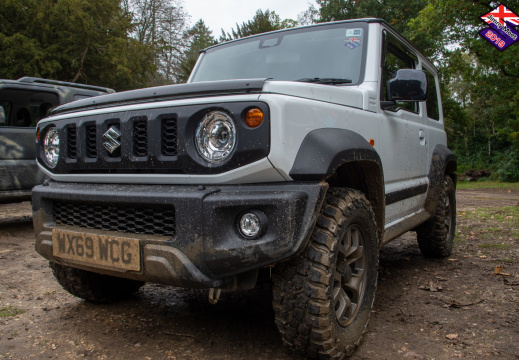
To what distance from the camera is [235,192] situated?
189 cm

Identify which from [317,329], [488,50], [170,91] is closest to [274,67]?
[170,91]

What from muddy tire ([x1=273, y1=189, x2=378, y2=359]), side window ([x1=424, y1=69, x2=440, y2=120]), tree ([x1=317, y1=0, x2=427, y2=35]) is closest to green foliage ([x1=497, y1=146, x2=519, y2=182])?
tree ([x1=317, y1=0, x2=427, y2=35])

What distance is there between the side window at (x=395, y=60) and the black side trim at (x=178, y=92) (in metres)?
1.36

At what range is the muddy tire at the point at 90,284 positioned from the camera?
2846mm

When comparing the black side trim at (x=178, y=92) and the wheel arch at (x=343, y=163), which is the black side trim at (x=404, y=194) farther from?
the black side trim at (x=178, y=92)

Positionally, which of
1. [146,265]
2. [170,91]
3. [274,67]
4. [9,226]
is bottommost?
[9,226]

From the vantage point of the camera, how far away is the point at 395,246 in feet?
17.4

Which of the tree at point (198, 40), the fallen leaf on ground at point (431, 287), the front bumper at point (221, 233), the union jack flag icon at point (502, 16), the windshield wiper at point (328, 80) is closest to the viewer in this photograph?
the front bumper at point (221, 233)

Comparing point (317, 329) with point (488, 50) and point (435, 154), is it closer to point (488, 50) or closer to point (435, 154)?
point (435, 154)

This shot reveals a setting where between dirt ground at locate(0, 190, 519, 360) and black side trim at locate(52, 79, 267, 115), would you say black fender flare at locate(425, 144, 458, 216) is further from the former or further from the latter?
black side trim at locate(52, 79, 267, 115)

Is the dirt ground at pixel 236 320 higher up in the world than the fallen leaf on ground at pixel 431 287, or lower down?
higher up

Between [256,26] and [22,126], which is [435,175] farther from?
[256,26]

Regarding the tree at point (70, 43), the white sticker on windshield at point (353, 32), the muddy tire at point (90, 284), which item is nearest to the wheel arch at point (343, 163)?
the white sticker on windshield at point (353, 32)

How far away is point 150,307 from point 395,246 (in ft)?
10.7
